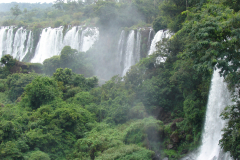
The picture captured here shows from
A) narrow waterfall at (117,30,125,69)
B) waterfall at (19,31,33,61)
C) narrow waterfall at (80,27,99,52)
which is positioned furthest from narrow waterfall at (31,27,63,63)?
narrow waterfall at (117,30,125,69)

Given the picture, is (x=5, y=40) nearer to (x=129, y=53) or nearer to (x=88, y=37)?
(x=88, y=37)

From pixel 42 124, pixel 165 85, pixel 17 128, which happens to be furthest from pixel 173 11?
pixel 17 128

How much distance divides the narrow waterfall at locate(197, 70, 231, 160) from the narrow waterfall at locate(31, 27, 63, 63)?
31190 mm

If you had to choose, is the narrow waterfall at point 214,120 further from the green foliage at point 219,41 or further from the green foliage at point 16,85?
the green foliage at point 16,85

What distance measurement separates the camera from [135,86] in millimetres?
17297

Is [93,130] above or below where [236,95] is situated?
below

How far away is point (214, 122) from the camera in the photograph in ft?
35.3

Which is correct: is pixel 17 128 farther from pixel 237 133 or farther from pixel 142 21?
pixel 142 21

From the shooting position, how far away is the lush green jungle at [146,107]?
28.6 ft

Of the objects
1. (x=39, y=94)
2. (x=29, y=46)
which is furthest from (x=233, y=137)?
(x=29, y=46)

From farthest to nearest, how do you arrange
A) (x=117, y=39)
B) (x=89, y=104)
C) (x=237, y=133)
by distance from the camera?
1. (x=117, y=39)
2. (x=89, y=104)
3. (x=237, y=133)

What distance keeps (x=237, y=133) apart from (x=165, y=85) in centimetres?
890

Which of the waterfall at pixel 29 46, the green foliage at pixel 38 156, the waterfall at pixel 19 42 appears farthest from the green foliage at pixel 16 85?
the waterfall at pixel 19 42

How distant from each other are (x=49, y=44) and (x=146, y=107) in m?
28.3
